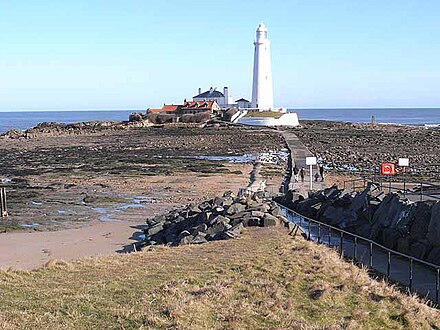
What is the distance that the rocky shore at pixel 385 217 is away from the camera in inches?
475

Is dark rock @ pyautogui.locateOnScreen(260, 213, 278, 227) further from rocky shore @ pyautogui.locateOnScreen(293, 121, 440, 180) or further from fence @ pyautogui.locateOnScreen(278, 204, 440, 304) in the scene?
rocky shore @ pyautogui.locateOnScreen(293, 121, 440, 180)

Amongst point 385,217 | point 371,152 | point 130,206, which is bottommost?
point 130,206

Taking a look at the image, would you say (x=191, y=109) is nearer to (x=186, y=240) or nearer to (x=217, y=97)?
(x=217, y=97)

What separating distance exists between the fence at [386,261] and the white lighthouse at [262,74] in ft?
216

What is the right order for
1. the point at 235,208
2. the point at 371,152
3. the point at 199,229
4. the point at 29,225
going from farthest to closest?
the point at 371,152 < the point at 29,225 < the point at 235,208 < the point at 199,229

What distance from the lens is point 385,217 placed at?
14.0 metres

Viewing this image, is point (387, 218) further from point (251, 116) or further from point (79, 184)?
point (251, 116)

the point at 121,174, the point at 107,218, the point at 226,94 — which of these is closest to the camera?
the point at 107,218

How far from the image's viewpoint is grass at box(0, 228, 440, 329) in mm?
7188

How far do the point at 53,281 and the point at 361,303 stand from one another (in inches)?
182

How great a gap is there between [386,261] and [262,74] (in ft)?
229

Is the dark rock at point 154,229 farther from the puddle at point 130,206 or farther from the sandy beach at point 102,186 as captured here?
the puddle at point 130,206

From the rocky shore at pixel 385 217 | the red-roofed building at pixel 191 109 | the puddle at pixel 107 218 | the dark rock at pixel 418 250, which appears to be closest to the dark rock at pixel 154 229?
the puddle at pixel 107 218

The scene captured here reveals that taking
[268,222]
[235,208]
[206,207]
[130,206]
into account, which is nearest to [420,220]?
[268,222]
